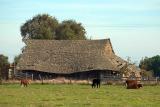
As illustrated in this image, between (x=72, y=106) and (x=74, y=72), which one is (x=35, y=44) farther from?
(x=72, y=106)

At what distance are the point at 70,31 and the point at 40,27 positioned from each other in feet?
20.4

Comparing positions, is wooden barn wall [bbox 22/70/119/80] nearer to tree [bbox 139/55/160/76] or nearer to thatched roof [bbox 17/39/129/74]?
thatched roof [bbox 17/39/129/74]

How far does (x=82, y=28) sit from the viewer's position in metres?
106

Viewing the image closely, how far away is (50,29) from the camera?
103 m

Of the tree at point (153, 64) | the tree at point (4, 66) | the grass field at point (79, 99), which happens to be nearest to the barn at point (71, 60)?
the tree at point (4, 66)

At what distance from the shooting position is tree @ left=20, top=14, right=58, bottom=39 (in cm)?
10192

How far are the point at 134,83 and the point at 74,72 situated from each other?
1136 inches

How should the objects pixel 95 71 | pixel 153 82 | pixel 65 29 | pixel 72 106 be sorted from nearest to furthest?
pixel 72 106
pixel 153 82
pixel 95 71
pixel 65 29

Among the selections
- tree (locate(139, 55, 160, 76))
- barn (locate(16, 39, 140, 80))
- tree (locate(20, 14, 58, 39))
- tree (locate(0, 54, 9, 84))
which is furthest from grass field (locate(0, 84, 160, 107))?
tree (locate(139, 55, 160, 76))

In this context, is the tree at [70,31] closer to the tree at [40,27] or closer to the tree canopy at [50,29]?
the tree canopy at [50,29]

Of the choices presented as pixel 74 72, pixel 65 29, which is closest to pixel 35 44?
pixel 74 72

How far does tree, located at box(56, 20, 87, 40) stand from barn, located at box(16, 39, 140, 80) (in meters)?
20.6

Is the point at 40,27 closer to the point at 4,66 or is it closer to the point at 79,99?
the point at 4,66

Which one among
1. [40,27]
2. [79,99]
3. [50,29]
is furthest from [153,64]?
[79,99]
